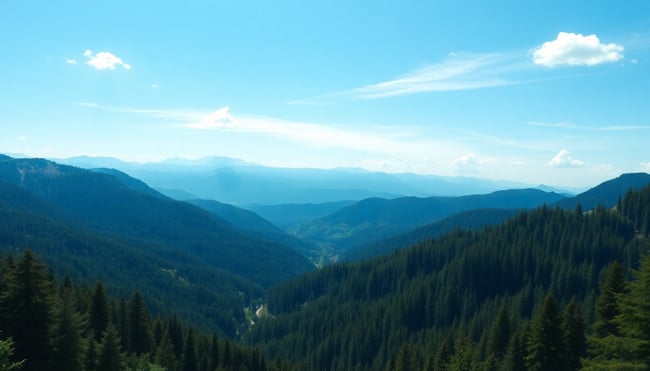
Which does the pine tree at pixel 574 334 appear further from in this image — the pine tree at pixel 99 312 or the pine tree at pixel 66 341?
the pine tree at pixel 99 312

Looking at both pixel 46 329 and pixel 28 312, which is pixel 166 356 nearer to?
pixel 46 329

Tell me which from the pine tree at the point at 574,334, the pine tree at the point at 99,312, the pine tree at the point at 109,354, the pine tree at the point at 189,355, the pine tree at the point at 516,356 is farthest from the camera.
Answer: the pine tree at the point at 189,355

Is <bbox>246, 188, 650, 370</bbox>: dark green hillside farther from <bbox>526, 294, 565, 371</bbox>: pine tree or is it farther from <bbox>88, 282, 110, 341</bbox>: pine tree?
<bbox>88, 282, 110, 341</bbox>: pine tree

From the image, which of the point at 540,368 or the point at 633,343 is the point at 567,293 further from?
the point at 633,343

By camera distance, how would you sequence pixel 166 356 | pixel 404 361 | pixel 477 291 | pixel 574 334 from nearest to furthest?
pixel 574 334
pixel 166 356
pixel 404 361
pixel 477 291

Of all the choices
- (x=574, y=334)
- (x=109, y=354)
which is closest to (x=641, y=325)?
(x=574, y=334)

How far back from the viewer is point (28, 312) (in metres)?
28.0

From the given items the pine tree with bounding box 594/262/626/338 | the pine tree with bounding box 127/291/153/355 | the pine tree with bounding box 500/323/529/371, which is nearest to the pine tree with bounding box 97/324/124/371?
the pine tree with bounding box 127/291/153/355

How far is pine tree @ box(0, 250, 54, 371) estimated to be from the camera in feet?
90.3

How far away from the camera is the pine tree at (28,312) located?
2753cm

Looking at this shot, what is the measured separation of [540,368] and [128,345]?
173 feet

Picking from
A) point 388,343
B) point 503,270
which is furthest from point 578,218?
point 388,343

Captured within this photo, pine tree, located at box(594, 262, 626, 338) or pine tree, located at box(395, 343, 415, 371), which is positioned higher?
pine tree, located at box(594, 262, 626, 338)

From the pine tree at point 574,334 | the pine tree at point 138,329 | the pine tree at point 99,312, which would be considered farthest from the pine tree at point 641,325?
the pine tree at point 138,329
